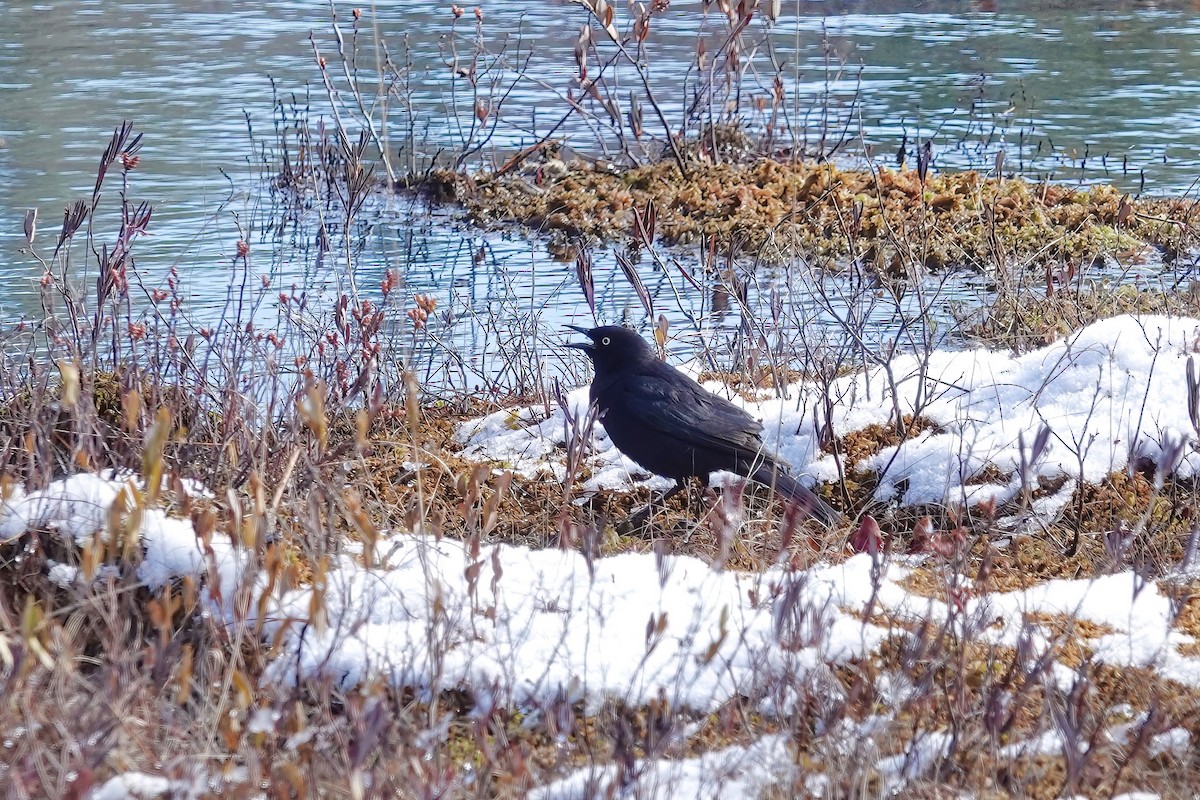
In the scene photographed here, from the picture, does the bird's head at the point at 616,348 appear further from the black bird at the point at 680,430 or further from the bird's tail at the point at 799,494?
the bird's tail at the point at 799,494

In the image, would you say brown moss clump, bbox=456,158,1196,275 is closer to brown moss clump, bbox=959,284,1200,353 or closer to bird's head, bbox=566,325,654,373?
brown moss clump, bbox=959,284,1200,353

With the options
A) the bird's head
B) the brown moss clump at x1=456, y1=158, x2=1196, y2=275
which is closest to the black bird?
the bird's head

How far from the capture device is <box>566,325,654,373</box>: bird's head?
17.6 ft

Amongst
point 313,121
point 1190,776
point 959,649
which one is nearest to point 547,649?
point 959,649

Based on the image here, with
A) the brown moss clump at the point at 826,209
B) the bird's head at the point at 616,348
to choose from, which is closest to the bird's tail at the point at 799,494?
the bird's head at the point at 616,348

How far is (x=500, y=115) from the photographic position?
15.1 meters

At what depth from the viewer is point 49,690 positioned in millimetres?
2643

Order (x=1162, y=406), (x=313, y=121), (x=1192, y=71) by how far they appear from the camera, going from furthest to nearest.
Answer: (x=1192, y=71) → (x=313, y=121) → (x=1162, y=406)

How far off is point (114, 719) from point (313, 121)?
1327 centimetres

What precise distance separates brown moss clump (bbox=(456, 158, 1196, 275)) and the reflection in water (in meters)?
0.46

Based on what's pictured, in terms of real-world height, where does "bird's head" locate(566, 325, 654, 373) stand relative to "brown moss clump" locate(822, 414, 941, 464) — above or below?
above

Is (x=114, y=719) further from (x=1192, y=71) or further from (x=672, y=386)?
(x=1192, y=71)

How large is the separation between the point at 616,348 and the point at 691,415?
0.56 meters

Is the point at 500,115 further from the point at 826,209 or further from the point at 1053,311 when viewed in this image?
the point at 1053,311
